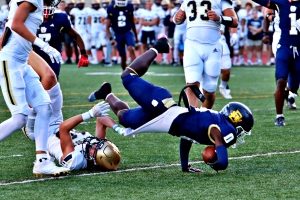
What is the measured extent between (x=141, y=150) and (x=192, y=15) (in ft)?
6.20

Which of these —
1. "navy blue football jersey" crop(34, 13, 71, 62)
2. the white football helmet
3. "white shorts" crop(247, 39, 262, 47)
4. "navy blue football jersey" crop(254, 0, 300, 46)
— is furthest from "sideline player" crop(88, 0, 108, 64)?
"navy blue football jersey" crop(34, 13, 71, 62)

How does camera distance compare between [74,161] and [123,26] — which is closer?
[74,161]

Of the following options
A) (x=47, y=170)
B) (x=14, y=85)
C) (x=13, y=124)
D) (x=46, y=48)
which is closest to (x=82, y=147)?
(x=47, y=170)

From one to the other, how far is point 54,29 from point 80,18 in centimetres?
1519

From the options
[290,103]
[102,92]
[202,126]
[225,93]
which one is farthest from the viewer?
[225,93]

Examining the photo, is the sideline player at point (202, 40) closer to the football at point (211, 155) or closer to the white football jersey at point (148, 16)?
the football at point (211, 155)

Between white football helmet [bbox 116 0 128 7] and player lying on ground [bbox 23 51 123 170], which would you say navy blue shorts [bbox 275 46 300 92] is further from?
white football helmet [bbox 116 0 128 7]

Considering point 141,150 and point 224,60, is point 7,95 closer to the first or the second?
point 141,150

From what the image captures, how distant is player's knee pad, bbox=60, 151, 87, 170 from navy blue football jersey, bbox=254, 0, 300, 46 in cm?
398

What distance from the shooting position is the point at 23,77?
240 inches

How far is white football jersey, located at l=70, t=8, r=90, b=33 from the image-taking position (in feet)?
78.1

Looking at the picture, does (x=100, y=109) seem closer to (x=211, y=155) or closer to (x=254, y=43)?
(x=211, y=155)

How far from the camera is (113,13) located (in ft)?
57.5

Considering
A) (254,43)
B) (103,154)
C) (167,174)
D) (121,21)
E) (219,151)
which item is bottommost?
(254,43)
